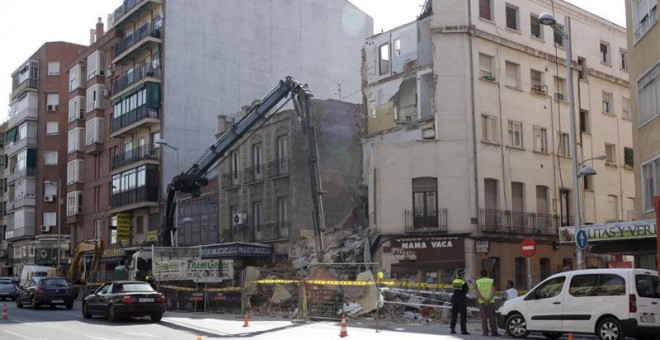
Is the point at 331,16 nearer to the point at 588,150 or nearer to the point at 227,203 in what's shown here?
the point at 227,203

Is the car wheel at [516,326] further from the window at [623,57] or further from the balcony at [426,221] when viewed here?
the window at [623,57]

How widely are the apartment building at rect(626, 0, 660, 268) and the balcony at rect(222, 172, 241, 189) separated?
26376mm

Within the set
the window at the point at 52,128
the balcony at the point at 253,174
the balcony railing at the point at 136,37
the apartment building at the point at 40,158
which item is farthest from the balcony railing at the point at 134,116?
the window at the point at 52,128

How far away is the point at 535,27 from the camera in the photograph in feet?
132

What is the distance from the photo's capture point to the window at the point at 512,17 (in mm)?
38719

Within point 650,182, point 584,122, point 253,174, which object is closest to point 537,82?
point 584,122

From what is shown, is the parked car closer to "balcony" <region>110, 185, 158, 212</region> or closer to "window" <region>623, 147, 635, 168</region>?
"balcony" <region>110, 185, 158, 212</region>

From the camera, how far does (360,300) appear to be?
945 inches

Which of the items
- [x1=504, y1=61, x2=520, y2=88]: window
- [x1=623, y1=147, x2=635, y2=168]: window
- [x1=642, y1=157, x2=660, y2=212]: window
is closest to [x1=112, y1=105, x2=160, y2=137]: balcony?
[x1=504, y1=61, x2=520, y2=88]: window

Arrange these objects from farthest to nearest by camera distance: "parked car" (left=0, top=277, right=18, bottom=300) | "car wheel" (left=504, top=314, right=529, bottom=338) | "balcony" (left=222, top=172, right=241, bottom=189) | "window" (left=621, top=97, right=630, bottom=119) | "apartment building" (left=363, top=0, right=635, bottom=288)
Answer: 1. "balcony" (left=222, top=172, right=241, bottom=189)
2. "parked car" (left=0, top=277, right=18, bottom=300)
3. "window" (left=621, top=97, right=630, bottom=119)
4. "apartment building" (left=363, top=0, right=635, bottom=288)
5. "car wheel" (left=504, top=314, right=529, bottom=338)

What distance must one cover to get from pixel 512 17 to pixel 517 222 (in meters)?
10.4

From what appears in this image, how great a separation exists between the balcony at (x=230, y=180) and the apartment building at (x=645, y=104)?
86.5 feet

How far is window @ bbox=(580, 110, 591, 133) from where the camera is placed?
136ft

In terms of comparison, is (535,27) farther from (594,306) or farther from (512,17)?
(594,306)
